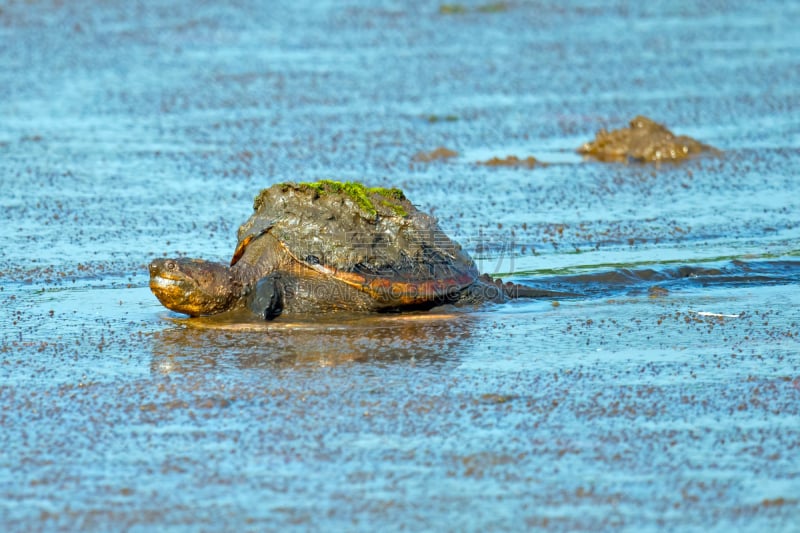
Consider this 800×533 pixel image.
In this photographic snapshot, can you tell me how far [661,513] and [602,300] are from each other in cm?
305

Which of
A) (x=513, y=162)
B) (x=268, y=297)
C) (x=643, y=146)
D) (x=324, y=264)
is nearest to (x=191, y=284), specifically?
(x=268, y=297)

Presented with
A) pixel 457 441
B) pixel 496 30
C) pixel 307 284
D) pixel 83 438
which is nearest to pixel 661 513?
pixel 457 441

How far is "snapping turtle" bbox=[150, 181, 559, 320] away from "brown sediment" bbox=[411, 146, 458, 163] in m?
4.04

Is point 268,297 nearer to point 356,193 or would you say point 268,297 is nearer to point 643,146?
point 356,193

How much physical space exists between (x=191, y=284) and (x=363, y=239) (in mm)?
999

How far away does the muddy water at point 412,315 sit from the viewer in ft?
14.8

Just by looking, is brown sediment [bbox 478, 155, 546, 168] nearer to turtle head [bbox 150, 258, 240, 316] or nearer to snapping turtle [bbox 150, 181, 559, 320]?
snapping turtle [bbox 150, 181, 559, 320]

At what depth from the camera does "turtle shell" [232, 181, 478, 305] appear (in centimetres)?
672

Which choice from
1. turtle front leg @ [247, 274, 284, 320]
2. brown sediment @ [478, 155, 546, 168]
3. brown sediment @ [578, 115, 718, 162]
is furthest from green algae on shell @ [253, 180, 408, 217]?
brown sediment @ [578, 115, 718, 162]

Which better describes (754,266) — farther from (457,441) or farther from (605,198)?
(457,441)

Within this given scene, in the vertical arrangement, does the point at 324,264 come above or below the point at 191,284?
above

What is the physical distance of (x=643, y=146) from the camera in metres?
11.3

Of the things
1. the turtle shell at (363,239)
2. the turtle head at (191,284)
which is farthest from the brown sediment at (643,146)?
the turtle head at (191,284)

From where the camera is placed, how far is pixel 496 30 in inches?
680
